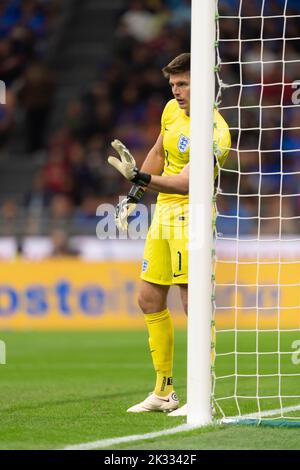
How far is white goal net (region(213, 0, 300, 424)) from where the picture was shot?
24.8ft

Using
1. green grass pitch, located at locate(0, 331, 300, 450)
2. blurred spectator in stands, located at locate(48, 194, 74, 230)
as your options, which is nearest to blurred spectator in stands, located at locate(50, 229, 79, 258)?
blurred spectator in stands, located at locate(48, 194, 74, 230)

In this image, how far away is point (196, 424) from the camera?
6.05m

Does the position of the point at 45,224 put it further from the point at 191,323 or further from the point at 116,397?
the point at 191,323

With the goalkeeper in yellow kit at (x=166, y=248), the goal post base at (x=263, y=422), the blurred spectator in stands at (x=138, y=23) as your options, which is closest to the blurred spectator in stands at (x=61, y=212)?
the blurred spectator in stands at (x=138, y=23)

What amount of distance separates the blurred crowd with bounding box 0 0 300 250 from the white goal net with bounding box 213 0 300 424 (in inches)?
1.7

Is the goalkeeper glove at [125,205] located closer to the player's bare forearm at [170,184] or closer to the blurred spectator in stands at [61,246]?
the player's bare forearm at [170,184]

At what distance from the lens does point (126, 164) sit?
6.18 meters

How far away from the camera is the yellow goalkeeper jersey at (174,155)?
22.8 ft

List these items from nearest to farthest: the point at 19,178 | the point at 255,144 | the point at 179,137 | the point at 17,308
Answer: the point at 179,137, the point at 17,308, the point at 255,144, the point at 19,178

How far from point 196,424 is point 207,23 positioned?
87.5 inches

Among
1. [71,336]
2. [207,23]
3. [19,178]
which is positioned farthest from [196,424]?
[19,178]

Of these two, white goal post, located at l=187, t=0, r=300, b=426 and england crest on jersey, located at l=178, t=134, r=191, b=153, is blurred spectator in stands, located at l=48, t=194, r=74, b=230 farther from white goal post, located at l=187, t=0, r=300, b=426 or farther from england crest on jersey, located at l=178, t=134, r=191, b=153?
england crest on jersey, located at l=178, t=134, r=191, b=153

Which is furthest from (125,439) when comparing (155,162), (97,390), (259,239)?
(259,239)

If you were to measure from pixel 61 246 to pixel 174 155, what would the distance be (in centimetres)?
852
